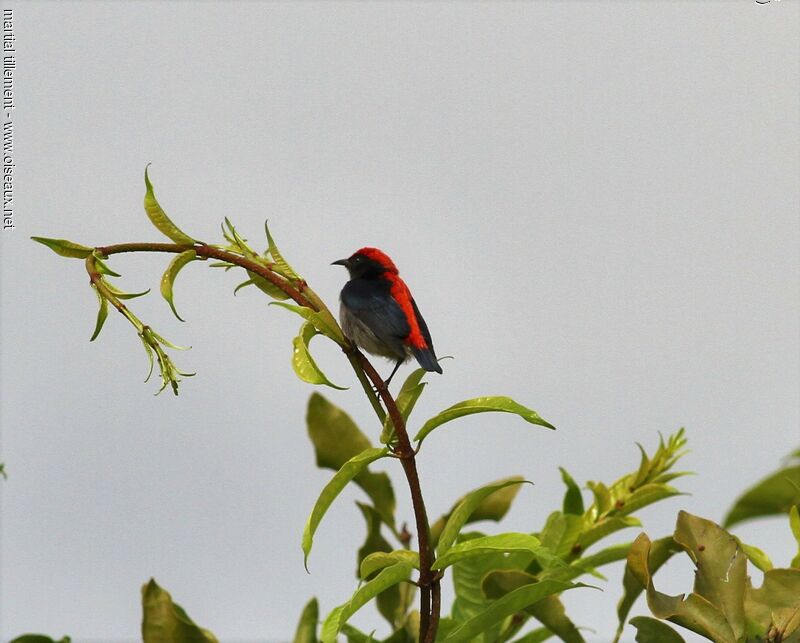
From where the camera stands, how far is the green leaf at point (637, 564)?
11.0 ft

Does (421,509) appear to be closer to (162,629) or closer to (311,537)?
(311,537)

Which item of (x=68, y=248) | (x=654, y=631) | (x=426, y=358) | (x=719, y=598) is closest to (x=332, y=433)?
(x=426, y=358)

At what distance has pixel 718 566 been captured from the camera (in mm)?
3064

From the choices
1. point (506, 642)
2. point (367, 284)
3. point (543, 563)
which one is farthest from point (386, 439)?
point (367, 284)

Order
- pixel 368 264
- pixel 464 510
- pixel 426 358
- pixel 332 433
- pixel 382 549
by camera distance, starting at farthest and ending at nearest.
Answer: pixel 368 264, pixel 426 358, pixel 382 549, pixel 332 433, pixel 464 510

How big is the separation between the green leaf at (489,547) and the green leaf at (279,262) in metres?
0.98

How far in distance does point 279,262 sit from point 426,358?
5.58ft

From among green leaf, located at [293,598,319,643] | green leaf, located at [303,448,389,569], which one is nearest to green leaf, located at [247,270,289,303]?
green leaf, located at [303,448,389,569]

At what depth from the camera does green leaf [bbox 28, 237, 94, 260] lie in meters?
3.17

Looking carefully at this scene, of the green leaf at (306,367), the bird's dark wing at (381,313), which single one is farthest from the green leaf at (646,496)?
the bird's dark wing at (381,313)

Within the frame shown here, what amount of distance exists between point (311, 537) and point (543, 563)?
3.61ft

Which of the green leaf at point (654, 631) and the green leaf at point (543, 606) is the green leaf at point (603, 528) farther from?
the green leaf at point (654, 631)

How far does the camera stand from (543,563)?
3.72 metres

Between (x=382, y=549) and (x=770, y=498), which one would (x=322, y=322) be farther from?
(x=770, y=498)
